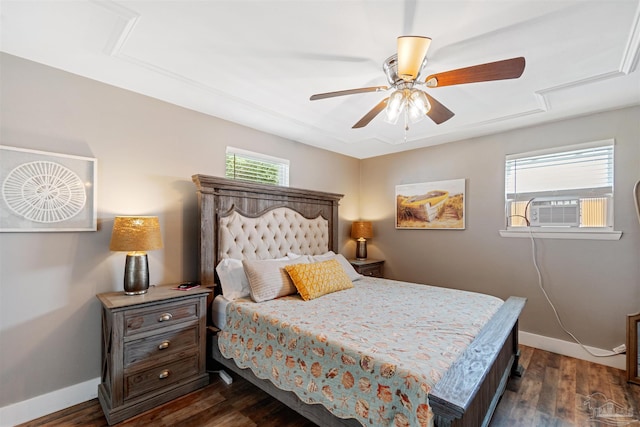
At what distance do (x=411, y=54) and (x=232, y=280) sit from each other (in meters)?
2.28

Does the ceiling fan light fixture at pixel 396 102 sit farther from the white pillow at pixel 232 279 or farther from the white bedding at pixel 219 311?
the white bedding at pixel 219 311

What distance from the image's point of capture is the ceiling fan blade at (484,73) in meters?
1.53

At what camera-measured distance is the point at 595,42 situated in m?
1.88

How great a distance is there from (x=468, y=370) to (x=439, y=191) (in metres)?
2.92

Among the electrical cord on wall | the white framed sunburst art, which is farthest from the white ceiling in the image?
the electrical cord on wall

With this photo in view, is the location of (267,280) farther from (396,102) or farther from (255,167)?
(396,102)

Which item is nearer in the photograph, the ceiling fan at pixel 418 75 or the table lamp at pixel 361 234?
the ceiling fan at pixel 418 75

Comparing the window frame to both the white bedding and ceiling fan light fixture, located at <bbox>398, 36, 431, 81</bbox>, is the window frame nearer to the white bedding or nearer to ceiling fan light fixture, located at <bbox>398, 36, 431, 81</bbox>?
ceiling fan light fixture, located at <bbox>398, 36, 431, 81</bbox>

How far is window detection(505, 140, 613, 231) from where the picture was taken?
2.92 m

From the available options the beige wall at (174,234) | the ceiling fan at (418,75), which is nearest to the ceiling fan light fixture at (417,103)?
the ceiling fan at (418,75)

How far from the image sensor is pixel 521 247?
11.0 feet

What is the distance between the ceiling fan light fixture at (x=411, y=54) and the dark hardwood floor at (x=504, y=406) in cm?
240

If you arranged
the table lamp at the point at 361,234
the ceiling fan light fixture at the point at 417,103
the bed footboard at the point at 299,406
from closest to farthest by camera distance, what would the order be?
the bed footboard at the point at 299,406 < the ceiling fan light fixture at the point at 417,103 < the table lamp at the point at 361,234

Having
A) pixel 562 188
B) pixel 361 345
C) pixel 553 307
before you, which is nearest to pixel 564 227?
pixel 562 188
